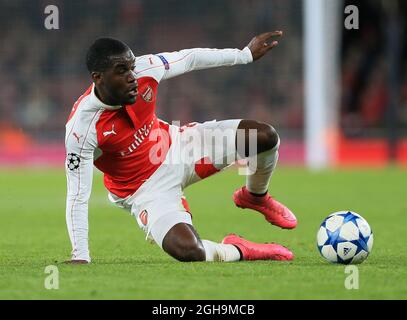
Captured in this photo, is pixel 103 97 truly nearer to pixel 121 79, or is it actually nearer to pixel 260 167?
pixel 121 79

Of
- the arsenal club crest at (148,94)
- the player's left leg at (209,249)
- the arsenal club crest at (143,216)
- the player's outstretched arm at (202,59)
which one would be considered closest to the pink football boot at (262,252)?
the player's left leg at (209,249)

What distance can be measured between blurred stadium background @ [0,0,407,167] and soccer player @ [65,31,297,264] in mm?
13832

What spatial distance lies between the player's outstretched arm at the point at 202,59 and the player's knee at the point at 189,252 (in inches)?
52.1

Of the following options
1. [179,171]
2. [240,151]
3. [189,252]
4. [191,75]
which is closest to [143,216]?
[179,171]

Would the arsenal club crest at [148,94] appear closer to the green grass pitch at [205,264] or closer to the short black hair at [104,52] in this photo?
the short black hair at [104,52]

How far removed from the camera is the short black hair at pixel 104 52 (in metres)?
6.62

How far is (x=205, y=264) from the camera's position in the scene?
657 cm

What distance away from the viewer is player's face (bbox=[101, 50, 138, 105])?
21.7 ft

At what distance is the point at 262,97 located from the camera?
22828mm

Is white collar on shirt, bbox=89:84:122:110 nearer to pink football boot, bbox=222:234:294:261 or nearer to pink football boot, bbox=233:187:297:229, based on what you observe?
pink football boot, bbox=222:234:294:261

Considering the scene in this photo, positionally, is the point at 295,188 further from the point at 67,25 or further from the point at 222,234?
the point at 67,25

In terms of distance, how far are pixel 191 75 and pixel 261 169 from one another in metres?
16.1
